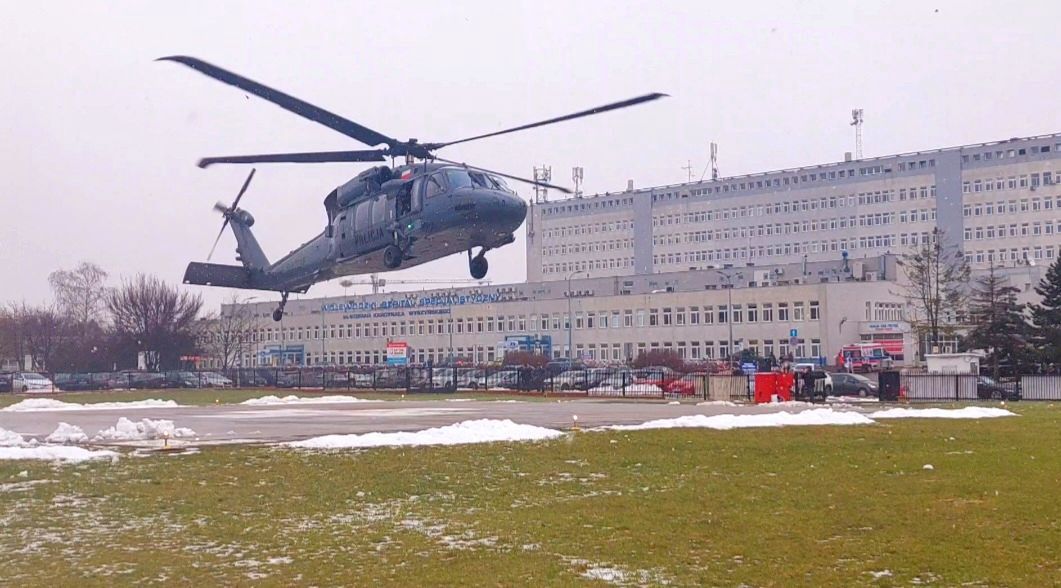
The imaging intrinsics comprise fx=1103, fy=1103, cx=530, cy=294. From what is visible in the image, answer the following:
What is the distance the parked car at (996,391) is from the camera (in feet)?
137

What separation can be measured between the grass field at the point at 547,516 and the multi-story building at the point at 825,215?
73321mm

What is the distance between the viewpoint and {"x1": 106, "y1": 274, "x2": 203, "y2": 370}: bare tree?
3322 inches

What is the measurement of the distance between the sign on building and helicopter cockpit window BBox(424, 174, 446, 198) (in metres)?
56.6

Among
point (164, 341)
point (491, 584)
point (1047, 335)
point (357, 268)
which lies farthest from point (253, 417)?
point (164, 341)

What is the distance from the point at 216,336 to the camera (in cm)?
9862

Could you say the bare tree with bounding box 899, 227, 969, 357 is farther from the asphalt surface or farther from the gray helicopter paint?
the gray helicopter paint

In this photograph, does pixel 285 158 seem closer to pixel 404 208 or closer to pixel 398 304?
pixel 404 208

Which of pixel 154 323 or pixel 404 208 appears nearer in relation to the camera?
pixel 404 208

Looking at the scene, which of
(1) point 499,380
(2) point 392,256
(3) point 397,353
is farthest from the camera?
(3) point 397,353

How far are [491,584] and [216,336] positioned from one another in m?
93.4

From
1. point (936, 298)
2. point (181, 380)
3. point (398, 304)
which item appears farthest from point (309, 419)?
point (936, 298)

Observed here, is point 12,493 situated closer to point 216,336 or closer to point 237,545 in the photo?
point 237,545

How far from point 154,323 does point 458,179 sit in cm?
6539

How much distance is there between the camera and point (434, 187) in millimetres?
26188
